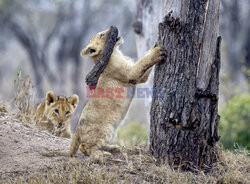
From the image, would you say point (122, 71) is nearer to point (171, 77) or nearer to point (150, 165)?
point (171, 77)

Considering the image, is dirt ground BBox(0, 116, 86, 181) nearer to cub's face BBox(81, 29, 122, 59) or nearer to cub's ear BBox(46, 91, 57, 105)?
cub's ear BBox(46, 91, 57, 105)

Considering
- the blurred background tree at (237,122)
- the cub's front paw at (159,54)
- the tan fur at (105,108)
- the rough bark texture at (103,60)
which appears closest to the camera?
the cub's front paw at (159,54)

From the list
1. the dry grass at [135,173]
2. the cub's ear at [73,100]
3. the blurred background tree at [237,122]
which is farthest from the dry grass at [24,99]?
the blurred background tree at [237,122]

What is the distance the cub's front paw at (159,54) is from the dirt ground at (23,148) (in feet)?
5.97

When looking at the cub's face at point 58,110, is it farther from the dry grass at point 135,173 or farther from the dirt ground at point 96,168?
the dry grass at point 135,173

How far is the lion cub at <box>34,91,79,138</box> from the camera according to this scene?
22.5 ft

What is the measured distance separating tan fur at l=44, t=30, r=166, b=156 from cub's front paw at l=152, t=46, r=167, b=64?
46 cm

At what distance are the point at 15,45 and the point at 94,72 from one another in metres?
22.7

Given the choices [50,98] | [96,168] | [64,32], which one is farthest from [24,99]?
[64,32]

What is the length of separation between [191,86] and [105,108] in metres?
1.52

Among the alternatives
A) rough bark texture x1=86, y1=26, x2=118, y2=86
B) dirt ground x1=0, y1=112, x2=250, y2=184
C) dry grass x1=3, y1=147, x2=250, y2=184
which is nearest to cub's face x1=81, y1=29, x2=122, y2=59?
rough bark texture x1=86, y1=26, x2=118, y2=86

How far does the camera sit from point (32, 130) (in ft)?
19.7

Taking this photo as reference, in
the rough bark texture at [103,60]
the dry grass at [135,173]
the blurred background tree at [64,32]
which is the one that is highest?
the blurred background tree at [64,32]

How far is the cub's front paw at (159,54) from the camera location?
431cm
